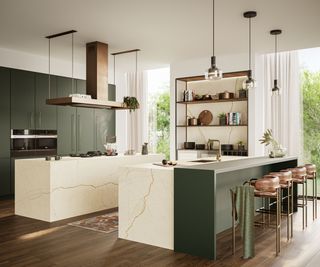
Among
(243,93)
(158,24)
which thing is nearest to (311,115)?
(243,93)

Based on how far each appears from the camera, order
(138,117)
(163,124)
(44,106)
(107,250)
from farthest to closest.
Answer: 1. (163,124)
2. (138,117)
3. (44,106)
4. (107,250)

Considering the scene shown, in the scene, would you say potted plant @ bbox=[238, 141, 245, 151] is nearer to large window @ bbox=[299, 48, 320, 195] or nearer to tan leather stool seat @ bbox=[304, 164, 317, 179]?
large window @ bbox=[299, 48, 320, 195]

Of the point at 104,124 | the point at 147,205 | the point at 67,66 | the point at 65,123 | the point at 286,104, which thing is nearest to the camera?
the point at 147,205

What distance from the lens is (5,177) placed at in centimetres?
660

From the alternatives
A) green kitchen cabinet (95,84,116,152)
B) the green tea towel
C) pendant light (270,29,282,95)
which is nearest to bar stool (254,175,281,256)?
the green tea towel

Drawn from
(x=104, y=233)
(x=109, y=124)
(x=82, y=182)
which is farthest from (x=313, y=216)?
(x=109, y=124)

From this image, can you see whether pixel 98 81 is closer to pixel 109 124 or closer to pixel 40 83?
→ pixel 40 83

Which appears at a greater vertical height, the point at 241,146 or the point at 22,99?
the point at 22,99

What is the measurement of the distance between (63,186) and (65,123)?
105 inches

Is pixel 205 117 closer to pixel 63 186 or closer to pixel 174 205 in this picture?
pixel 63 186

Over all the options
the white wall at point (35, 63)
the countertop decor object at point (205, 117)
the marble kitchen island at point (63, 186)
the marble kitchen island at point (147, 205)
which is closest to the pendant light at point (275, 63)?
the countertop decor object at point (205, 117)

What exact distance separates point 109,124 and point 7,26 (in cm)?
367

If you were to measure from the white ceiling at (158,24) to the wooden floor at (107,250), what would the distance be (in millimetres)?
2759

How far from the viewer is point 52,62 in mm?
7664
